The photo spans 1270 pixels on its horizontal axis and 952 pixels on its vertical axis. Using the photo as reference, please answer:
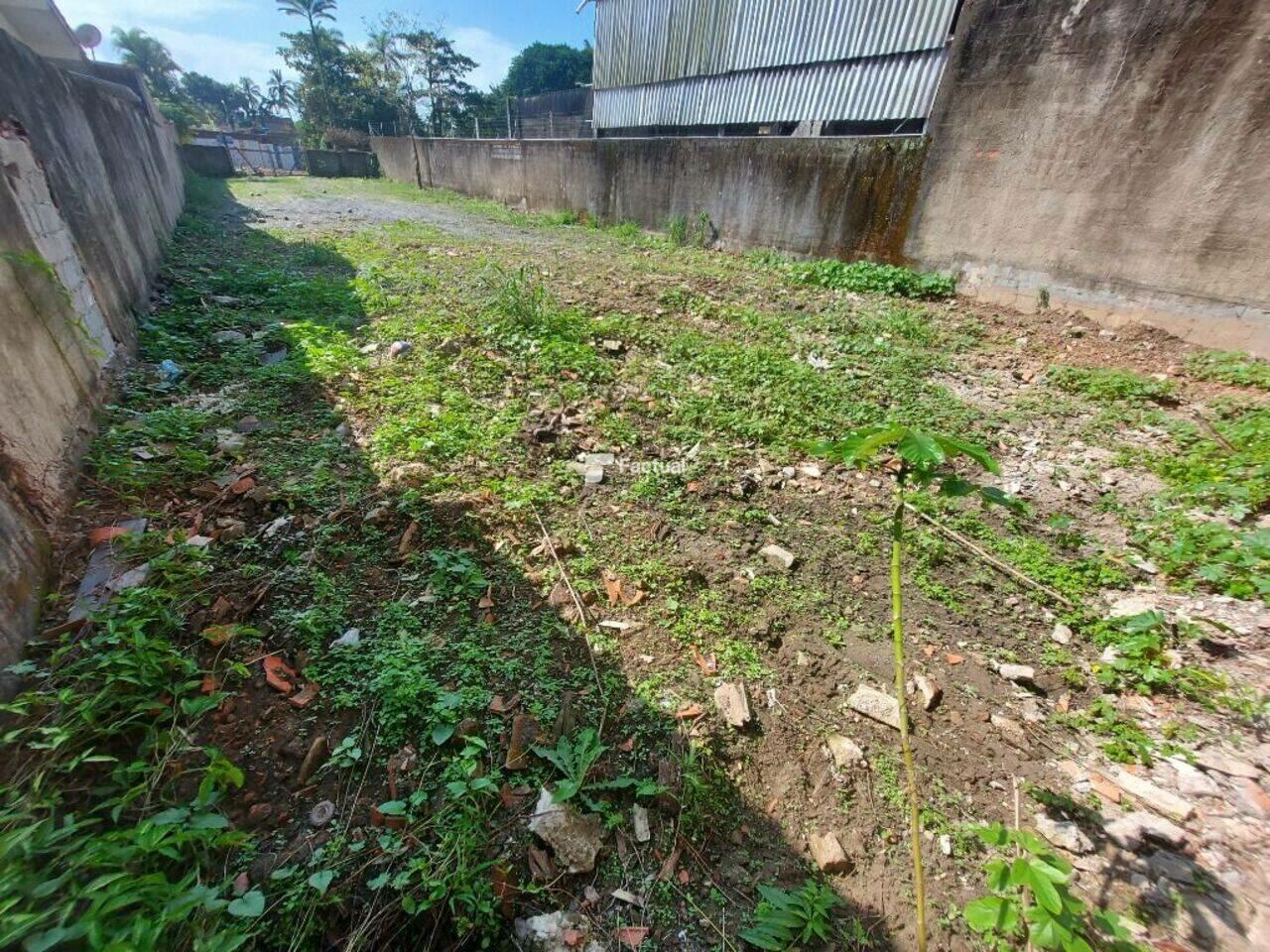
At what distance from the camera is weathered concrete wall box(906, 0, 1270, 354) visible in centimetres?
363

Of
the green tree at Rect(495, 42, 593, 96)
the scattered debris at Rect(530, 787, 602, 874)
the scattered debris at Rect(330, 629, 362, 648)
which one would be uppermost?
the green tree at Rect(495, 42, 593, 96)

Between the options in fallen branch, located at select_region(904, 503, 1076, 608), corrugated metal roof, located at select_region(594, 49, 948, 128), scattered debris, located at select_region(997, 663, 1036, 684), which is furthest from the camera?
corrugated metal roof, located at select_region(594, 49, 948, 128)

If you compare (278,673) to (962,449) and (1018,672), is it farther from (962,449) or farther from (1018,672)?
(1018,672)

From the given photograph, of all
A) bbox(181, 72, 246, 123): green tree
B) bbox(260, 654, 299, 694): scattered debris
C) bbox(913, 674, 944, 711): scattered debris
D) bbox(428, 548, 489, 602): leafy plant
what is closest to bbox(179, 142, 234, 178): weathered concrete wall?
bbox(428, 548, 489, 602): leafy plant

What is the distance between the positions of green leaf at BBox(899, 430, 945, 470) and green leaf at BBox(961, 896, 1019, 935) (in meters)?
0.83

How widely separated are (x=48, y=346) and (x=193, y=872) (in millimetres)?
2557

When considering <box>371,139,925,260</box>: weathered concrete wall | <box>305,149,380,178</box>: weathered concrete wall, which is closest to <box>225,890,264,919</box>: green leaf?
<box>371,139,925,260</box>: weathered concrete wall

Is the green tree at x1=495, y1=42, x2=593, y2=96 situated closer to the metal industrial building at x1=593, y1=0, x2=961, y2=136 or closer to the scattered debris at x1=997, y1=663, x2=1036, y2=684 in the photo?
the metal industrial building at x1=593, y1=0, x2=961, y2=136

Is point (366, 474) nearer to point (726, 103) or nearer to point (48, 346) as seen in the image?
point (48, 346)

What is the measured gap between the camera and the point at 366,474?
264 centimetres

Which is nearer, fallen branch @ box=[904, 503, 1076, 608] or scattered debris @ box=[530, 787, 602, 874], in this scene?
scattered debris @ box=[530, 787, 602, 874]

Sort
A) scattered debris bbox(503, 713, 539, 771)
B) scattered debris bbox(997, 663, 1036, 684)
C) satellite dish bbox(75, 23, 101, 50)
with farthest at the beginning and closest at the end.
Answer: satellite dish bbox(75, 23, 101, 50) < scattered debris bbox(997, 663, 1036, 684) < scattered debris bbox(503, 713, 539, 771)

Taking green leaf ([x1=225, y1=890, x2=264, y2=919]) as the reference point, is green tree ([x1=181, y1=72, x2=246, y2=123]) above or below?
above

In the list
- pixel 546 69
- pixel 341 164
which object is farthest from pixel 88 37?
pixel 546 69
